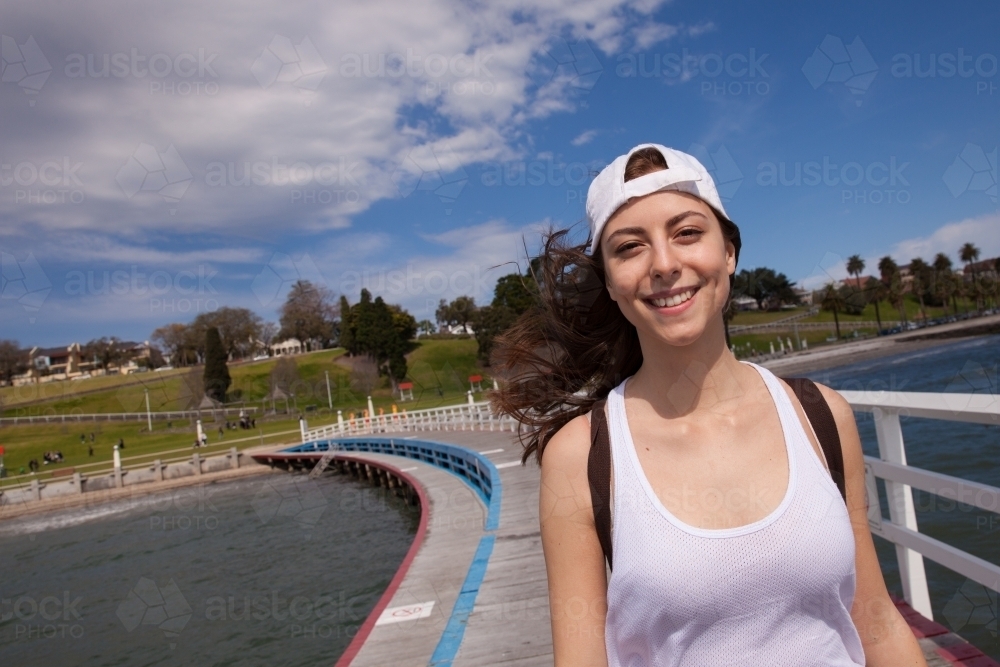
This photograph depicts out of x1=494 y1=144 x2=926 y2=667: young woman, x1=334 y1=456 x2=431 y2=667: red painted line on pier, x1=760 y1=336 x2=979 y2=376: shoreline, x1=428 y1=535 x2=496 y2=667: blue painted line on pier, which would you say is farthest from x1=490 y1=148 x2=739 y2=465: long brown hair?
x1=760 y1=336 x2=979 y2=376: shoreline

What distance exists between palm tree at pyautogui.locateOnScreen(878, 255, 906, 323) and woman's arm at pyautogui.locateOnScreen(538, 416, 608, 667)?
89684mm

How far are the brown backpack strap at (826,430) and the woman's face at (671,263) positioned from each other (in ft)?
0.96

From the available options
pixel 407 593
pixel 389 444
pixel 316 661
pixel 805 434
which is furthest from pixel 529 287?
pixel 389 444

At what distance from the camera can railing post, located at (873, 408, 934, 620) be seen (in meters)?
3.41

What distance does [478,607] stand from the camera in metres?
4.99

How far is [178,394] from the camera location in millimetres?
52500

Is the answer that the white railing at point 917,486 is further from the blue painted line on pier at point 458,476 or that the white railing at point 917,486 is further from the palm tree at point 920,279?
the palm tree at point 920,279

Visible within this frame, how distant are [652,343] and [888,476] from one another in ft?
7.89

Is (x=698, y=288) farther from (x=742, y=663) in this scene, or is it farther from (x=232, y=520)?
(x=232, y=520)

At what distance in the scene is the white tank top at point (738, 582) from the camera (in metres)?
1.34

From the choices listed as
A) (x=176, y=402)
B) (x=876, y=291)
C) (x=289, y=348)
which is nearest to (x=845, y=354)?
(x=876, y=291)

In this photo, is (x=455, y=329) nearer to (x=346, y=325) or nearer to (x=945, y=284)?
(x=346, y=325)

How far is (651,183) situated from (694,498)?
0.68 meters

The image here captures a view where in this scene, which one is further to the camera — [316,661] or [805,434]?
[316,661]
